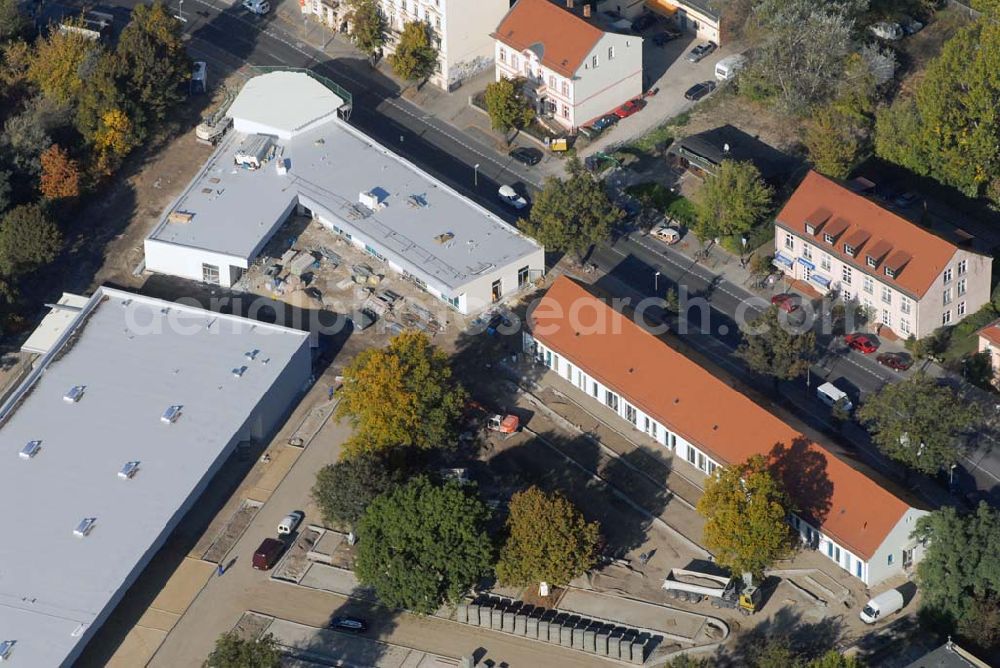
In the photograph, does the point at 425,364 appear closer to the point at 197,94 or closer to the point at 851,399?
the point at 851,399

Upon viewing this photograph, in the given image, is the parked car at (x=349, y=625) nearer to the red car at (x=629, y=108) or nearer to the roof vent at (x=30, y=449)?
the roof vent at (x=30, y=449)

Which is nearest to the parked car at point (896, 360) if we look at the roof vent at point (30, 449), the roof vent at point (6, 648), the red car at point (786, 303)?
the red car at point (786, 303)

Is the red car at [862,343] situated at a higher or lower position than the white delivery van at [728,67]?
lower

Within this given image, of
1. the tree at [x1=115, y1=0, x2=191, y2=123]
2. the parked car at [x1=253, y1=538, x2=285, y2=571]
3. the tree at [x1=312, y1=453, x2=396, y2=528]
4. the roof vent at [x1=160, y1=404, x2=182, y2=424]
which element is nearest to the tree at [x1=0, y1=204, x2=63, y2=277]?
the tree at [x1=115, y1=0, x2=191, y2=123]

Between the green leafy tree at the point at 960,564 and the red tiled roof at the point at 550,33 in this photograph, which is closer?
the green leafy tree at the point at 960,564

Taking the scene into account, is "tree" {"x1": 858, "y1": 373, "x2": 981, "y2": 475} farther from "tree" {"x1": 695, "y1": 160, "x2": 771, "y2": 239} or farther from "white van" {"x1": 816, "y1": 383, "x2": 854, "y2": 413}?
"tree" {"x1": 695, "y1": 160, "x2": 771, "y2": 239}

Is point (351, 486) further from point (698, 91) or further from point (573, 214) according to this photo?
point (698, 91)

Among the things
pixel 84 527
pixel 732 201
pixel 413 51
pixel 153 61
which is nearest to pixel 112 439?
pixel 84 527
